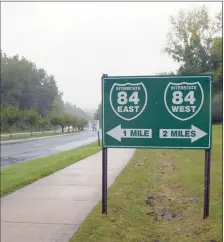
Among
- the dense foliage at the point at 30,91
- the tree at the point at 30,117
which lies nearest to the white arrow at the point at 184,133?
the tree at the point at 30,117

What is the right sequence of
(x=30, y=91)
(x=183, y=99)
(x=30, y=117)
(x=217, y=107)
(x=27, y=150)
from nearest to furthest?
(x=183, y=99) → (x=27, y=150) → (x=217, y=107) → (x=30, y=117) → (x=30, y=91)

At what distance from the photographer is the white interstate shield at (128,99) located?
4785mm

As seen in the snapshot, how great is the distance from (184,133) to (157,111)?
1.62 feet

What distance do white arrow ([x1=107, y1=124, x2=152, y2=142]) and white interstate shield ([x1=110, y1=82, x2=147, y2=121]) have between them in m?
0.18

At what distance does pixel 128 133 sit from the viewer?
4895mm

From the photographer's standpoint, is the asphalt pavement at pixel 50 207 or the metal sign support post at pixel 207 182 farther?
the metal sign support post at pixel 207 182

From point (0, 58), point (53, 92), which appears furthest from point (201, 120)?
point (53, 92)

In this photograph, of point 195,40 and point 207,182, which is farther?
point 195,40

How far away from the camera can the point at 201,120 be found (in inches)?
184

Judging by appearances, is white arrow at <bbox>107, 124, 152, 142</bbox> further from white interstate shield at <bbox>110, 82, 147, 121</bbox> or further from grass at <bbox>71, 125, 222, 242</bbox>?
grass at <bbox>71, 125, 222, 242</bbox>

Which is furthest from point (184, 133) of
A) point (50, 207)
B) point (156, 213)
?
point (50, 207)

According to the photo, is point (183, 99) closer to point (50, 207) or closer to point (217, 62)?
point (50, 207)

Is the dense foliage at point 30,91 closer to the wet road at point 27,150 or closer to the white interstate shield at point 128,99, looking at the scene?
the wet road at point 27,150

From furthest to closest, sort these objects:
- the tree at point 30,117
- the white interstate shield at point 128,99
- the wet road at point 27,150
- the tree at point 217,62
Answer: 1. the tree at point 30,117
2. the tree at point 217,62
3. the wet road at point 27,150
4. the white interstate shield at point 128,99
